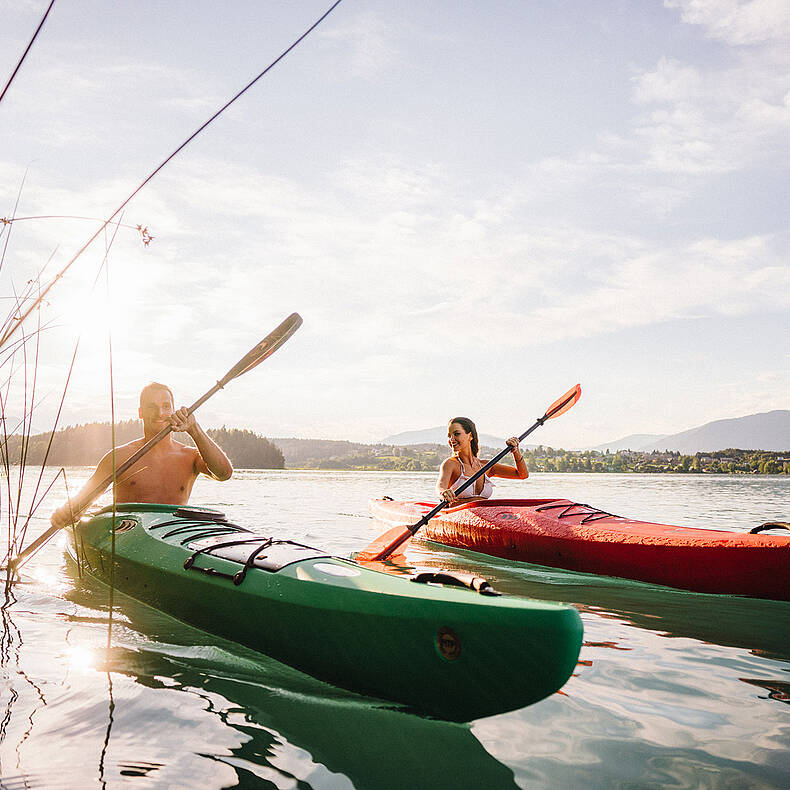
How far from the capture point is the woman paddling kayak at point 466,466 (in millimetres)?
8242

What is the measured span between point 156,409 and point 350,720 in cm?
345

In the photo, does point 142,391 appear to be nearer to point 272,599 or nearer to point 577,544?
point 272,599

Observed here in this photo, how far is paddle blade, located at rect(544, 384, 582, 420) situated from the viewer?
8.15 meters

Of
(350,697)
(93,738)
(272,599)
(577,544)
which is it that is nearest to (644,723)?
(350,697)

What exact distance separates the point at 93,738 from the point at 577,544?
4.56 m

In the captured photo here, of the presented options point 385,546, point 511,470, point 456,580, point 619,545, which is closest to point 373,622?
point 456,580

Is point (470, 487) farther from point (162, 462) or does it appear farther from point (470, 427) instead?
point (162, 462)

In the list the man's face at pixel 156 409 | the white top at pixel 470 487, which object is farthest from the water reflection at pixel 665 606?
the man's face at pixel 156 409

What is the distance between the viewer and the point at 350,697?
2.73 meters

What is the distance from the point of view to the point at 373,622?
2.58 m

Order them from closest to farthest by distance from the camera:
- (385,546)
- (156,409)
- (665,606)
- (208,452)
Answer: (665,606)
(208,452)
(156,409)
(385,546)

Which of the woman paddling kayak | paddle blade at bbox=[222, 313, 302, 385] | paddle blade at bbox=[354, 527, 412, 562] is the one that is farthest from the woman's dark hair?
paddle blade at bbox=[222, 313, 302, 385]

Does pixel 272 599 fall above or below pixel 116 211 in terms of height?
below

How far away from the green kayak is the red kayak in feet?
9.96
